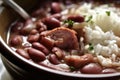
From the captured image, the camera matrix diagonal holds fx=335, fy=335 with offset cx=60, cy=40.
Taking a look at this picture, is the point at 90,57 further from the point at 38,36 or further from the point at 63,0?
the point at 63,0

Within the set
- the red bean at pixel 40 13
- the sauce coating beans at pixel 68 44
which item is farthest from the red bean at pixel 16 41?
the red bean at pixel 40 13

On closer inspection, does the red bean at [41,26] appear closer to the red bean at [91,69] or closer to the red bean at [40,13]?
the red bean at [40,13]

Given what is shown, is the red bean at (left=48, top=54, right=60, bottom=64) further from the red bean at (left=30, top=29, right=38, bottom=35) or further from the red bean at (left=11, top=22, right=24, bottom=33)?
the red bean at (left=11, top=22, right=24, bottom=33)

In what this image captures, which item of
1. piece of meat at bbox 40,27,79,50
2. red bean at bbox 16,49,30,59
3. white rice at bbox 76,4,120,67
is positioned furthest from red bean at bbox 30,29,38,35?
white rice at bbox 76,4,120,67

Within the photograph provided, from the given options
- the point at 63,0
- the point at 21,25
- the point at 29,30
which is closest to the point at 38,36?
the point at 29,30

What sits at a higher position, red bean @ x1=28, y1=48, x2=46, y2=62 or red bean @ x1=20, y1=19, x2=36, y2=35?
red bean @ x1=20, y1=19, x2=36, y2=35
